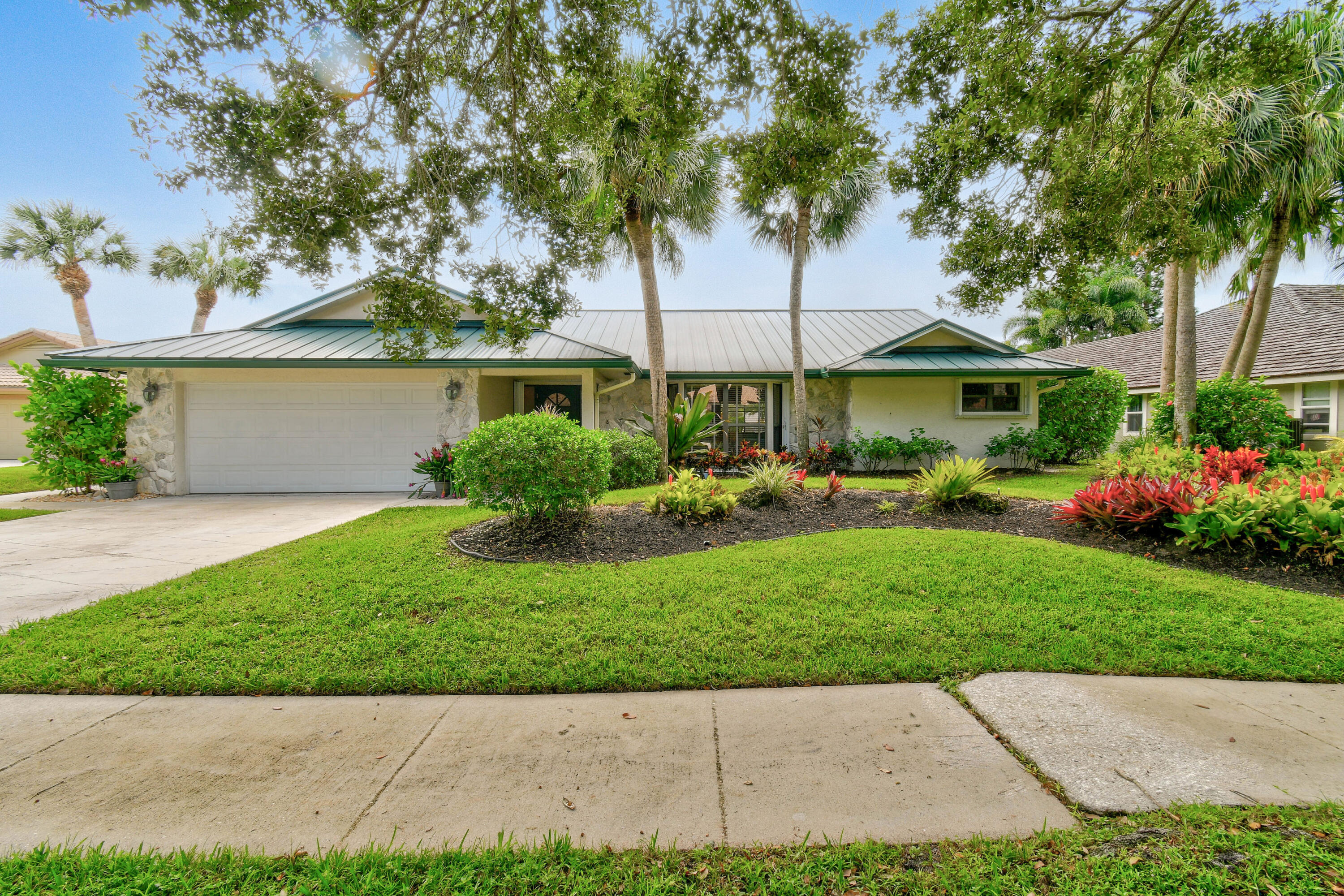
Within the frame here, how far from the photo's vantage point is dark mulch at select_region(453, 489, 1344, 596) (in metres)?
5.01

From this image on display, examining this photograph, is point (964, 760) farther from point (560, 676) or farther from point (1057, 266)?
point (1057, 266)

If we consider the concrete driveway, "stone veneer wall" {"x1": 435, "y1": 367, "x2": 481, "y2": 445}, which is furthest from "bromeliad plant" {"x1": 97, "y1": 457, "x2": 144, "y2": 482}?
"stone veneer wall" {"x1": 435, "y1": 367, "x2": 481, "y2": 445}

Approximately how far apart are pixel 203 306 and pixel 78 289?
3728mm

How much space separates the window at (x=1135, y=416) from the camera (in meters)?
16.8

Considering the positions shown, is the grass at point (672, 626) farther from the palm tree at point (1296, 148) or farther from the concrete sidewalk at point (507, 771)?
the palm tree at point (1296, 148)

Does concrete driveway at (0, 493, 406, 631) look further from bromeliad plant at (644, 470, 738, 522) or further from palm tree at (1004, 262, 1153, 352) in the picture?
palm tree at (1004, 262, 1153, 352)

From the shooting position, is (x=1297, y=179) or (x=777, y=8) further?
(x=1297, y=179)

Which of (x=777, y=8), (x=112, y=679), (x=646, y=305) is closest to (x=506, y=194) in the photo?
(x=777, y=8)

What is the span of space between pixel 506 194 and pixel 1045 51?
175 inches

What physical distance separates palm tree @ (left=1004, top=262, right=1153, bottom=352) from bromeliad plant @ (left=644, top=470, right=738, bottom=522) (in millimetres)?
21280

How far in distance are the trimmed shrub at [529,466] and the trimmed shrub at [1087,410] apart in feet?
38.5

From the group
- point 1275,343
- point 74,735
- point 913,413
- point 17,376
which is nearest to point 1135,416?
point 1275,343

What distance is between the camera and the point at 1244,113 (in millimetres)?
9211

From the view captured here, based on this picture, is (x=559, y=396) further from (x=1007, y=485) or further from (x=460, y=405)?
(x=1007, y=485)
